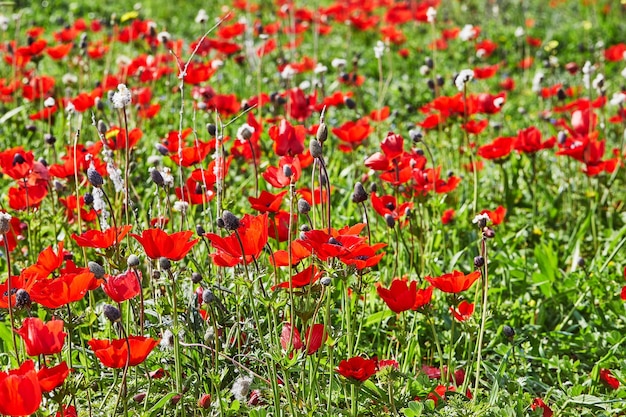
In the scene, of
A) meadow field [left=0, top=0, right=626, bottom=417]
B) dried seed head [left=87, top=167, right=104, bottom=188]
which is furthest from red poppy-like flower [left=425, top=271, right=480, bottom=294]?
dried seed head [left=87, top=167, right=104, bottom=188]

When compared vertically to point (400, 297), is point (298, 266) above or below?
below

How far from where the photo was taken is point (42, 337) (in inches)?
64.5

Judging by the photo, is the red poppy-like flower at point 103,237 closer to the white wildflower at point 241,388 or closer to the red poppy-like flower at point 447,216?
the white wildflower at point 241,388

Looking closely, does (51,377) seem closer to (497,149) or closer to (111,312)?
(111,312)

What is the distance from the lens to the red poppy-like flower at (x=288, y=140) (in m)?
2.55

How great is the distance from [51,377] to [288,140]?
118 cm

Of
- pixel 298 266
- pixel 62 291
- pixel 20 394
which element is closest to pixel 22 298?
pixel 62 291

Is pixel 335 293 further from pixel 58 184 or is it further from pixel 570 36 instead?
→ pixel 570 36

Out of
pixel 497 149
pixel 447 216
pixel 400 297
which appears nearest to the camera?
pixel 400 297

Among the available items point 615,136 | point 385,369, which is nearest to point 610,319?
point 385,369

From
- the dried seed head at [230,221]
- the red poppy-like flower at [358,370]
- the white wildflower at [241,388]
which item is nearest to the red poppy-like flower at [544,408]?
the red poppy-like flower at [358,370]

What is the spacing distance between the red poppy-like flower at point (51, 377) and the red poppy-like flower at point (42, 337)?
0.15ft

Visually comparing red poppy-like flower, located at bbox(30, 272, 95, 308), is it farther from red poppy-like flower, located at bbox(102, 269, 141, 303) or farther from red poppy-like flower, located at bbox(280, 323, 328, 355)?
red poppy-like flower, located at bbox(280, 323, 328, 355)

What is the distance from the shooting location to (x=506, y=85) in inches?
193
